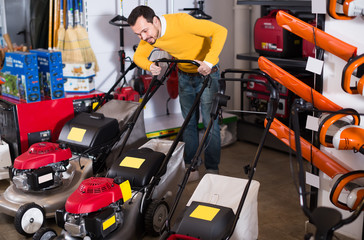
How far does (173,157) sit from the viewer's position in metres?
3.35

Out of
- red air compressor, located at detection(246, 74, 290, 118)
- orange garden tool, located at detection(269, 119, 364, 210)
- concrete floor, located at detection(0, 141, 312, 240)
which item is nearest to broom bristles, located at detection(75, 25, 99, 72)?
concrete floor, located at detection(0, 141, 312, 240)

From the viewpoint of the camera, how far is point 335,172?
2861mm

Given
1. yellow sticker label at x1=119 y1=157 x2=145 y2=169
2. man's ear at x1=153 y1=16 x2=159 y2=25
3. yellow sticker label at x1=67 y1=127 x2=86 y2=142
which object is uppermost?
man's ear at x1=153 y1=16 x2=159 y2=25

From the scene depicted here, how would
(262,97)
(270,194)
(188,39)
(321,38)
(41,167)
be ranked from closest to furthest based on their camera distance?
(321,38)
(41,167)
(188,39)
(270,194)
(262,97)

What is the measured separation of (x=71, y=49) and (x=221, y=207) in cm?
242

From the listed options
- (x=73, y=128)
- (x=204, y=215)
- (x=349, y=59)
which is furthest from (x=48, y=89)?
(x=349, y=59)

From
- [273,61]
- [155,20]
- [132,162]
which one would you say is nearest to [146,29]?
[155,20]

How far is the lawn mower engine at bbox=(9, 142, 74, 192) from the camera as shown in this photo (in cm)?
322

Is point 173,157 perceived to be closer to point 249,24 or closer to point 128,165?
point 128,165

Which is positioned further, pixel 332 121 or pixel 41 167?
pixel 41 167

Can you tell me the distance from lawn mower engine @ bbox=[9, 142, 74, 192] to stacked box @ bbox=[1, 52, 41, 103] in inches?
32.7

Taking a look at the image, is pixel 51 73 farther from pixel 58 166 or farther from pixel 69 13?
pixel 58 166

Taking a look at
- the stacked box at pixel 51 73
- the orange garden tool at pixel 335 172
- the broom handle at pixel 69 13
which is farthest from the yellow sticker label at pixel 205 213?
the broom handle at pixel 69 13

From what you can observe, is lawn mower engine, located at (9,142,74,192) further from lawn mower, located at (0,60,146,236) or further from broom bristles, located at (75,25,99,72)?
broom bristles, located at (75,25,99,72)
